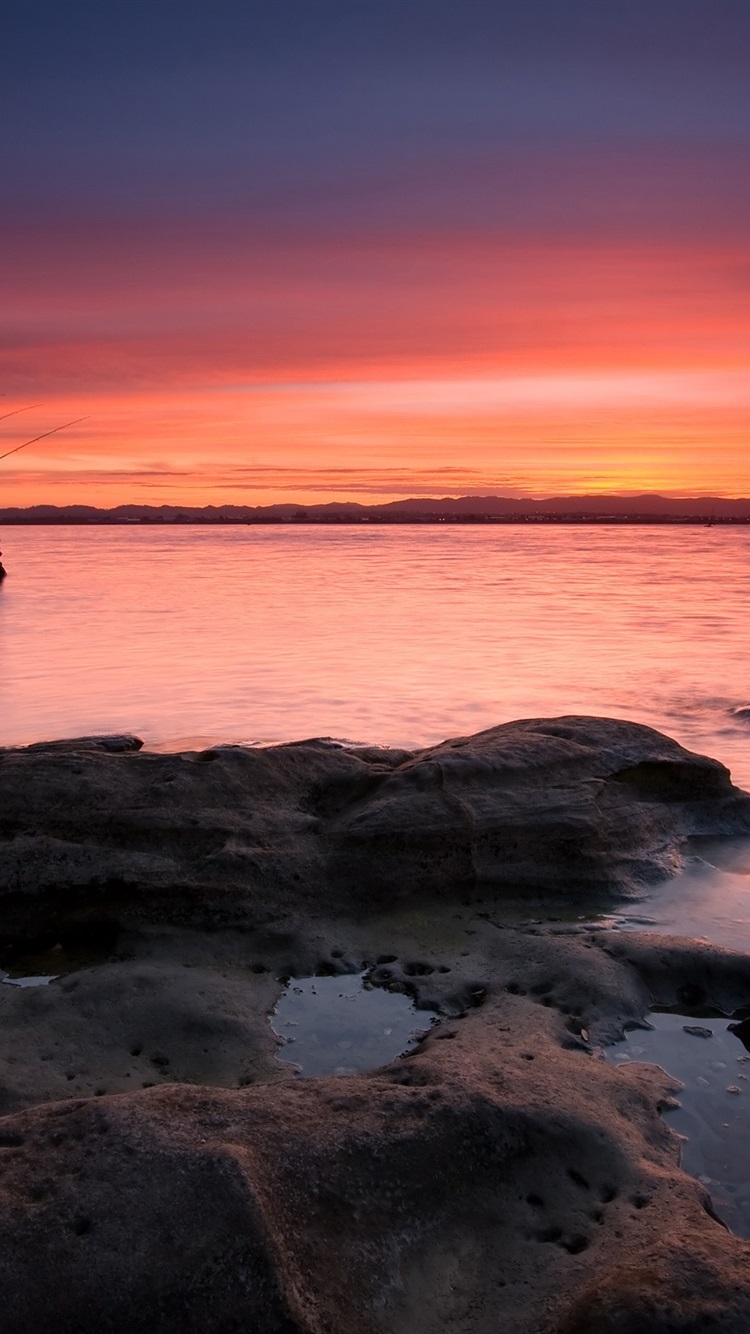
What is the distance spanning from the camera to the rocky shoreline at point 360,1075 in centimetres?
257

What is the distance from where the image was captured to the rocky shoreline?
8.44 feet

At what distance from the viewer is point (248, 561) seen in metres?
54.0

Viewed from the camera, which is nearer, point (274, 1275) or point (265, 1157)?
point (274, 1275)

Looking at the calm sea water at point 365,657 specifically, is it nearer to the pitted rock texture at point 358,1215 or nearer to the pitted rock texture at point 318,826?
the pitted rock texture at point 318,826

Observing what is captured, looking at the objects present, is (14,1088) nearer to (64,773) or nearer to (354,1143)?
(354,1143)

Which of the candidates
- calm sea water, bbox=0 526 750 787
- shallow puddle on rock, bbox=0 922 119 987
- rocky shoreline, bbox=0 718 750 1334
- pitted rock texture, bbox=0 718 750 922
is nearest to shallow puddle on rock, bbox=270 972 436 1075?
rocky shoreline, bbox=0 718 750 1334

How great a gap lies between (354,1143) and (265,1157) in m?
0.28

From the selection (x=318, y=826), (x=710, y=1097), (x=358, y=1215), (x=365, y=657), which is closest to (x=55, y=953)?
(x=318, y=826)

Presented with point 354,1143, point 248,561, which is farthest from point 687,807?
point 248,561

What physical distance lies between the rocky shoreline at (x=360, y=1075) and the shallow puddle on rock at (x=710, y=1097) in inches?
3.8

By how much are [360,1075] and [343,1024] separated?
74cm

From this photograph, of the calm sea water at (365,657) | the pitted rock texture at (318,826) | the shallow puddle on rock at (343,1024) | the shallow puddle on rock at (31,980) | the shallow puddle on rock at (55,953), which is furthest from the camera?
the calm sea water at (365,657)

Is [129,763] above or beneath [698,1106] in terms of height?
above

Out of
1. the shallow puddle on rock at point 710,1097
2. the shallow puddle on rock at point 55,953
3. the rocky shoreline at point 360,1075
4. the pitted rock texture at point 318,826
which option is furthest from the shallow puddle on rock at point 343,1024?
the shallow puddle on rock at point 55,953
